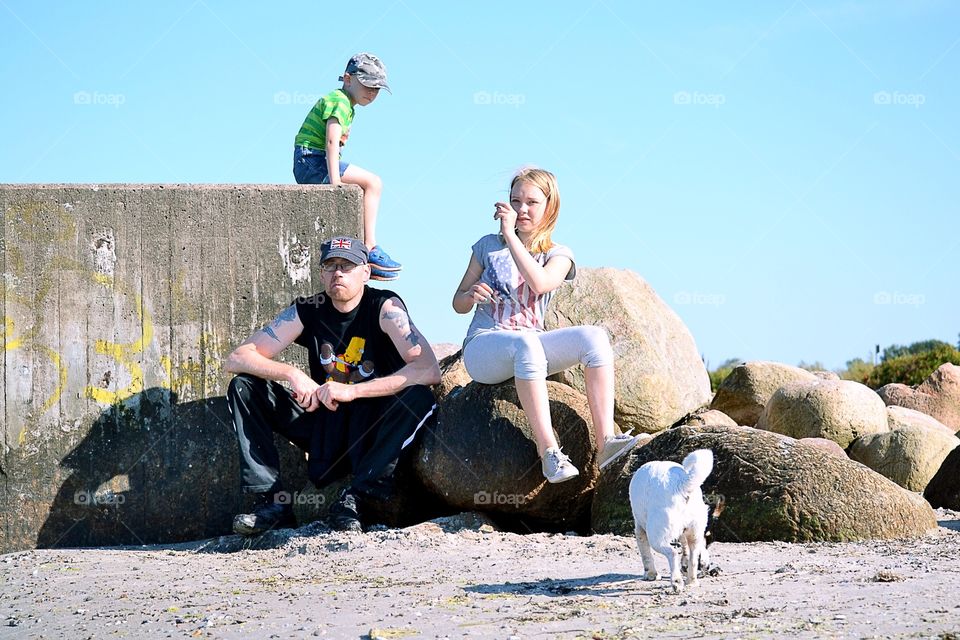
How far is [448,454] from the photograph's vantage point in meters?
7.07

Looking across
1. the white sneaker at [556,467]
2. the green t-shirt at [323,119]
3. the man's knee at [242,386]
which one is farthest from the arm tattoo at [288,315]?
the white sneaker at [556,467]

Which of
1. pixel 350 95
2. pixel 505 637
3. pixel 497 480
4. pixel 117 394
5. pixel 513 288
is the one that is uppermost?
pixel 350 95

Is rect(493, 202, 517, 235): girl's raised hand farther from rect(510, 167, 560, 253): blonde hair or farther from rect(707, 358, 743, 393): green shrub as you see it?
rect(707, 358, 743, 393): green shrub

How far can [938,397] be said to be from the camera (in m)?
13.1

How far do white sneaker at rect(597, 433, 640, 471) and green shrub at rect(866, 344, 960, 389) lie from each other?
12.8 meters

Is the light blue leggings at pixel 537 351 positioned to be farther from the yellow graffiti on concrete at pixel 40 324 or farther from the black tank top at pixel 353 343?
the yellow graffiti on concrete at pixel 40 324

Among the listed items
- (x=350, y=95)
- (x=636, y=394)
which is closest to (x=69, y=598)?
(x=350, y=95)

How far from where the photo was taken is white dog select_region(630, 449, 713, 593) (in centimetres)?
470

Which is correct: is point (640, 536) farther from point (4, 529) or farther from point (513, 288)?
point (4, 529)

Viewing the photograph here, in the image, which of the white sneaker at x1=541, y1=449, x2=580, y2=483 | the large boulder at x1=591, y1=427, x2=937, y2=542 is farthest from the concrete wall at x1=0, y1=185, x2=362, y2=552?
the large boulder at x1=591, y1=427, x2=937, y2=542

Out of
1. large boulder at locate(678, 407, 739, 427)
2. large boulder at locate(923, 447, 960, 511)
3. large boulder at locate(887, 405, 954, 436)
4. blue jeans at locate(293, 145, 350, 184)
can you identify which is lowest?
large boulder at locate(923, 447, 960, 511)

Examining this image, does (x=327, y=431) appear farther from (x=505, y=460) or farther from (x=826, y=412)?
(x=826, y=412)

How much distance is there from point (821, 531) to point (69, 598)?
3804 millimetres

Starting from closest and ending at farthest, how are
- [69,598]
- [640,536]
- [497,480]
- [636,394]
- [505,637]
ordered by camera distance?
[505,637]
[640,536]
[69,598]
[497,480]
[636,394]
